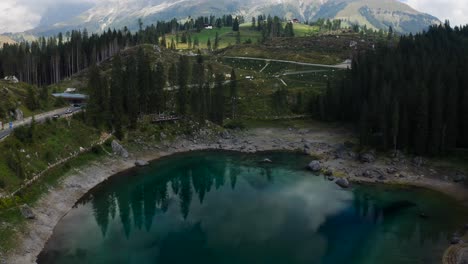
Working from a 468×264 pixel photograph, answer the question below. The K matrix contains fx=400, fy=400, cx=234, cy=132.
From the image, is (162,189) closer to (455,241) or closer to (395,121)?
(455,241)

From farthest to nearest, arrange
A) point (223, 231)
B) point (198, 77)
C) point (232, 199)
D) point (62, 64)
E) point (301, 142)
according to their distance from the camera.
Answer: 1. point (62, 64)
2. point (198, 77)
3. point (301, 142)
4. point (232, 199)
5. point (223, 231)

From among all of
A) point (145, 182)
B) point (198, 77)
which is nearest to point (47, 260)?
point (145, 182)

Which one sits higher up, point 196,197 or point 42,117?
point 42,117

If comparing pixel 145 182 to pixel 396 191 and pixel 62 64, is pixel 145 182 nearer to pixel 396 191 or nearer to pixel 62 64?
pixel 396 191

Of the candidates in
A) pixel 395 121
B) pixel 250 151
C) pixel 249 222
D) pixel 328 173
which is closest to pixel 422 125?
pixel 395 121

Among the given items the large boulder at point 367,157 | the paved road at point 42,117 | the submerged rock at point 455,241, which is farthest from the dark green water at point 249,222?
the paved road at point 42,117
